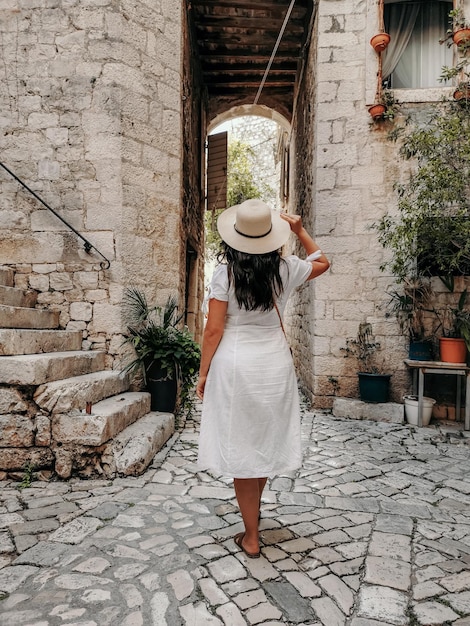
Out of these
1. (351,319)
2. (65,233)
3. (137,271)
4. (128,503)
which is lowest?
(128,503)

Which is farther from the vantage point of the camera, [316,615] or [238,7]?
[238,7]

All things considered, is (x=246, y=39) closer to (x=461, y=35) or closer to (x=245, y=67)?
(x=245, y=67)

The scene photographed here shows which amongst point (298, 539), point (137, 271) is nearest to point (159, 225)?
point (137, 271)

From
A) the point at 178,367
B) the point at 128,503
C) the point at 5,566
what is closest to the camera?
the point at 5,566

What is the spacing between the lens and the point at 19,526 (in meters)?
2.40

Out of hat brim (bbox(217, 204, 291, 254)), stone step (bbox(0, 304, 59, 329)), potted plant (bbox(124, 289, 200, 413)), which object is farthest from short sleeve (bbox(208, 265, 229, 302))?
stone step (bbox(0, 304, 59, 329))

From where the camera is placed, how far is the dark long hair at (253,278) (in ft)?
6.51

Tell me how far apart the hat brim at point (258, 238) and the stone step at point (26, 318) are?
8.12ft

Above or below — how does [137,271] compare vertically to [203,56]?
below

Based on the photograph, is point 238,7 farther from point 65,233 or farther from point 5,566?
point 5,566

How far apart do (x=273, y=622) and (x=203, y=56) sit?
8575mm

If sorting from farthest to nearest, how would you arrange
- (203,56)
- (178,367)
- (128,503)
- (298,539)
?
(203,56)
(178,367)
(128,503)
(298,539)

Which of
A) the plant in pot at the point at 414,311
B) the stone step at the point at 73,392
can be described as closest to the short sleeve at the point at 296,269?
the stone step at the point at 73,392

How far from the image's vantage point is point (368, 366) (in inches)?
213
